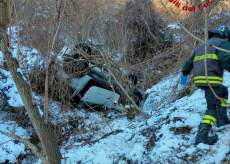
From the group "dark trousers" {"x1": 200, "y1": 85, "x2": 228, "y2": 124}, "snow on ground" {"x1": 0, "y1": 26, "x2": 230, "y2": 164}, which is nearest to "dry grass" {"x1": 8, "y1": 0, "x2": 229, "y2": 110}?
"snow on ground" {"x1": 0, "y1": 26, "x2": 230, "y2": 164}

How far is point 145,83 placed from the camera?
19.9 feet

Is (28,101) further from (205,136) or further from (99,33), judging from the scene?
(99,33)

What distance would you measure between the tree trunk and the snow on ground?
0.39 m

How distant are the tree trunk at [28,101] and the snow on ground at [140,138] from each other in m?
0.39

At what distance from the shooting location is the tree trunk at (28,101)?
84.9 inches

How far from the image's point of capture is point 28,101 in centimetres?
233

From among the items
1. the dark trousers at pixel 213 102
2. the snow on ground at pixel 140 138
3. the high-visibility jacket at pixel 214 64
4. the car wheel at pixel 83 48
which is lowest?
the snow on ground at pixel 140 138

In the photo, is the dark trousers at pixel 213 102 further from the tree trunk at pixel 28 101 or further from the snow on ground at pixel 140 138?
the tree trunk at pixel 28 101

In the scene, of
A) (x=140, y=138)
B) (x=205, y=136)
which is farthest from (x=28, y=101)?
(x=205, y=136)

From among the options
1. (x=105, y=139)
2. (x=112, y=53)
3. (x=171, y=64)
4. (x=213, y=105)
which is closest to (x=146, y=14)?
(x=171, y=64)

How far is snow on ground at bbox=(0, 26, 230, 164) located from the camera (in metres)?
2.65

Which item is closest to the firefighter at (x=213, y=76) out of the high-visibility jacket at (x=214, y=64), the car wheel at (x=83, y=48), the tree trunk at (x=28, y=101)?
the high-visibility jacket at (x=214, y=64)

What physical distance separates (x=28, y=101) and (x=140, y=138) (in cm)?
179

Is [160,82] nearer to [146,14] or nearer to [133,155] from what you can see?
[133,155]
